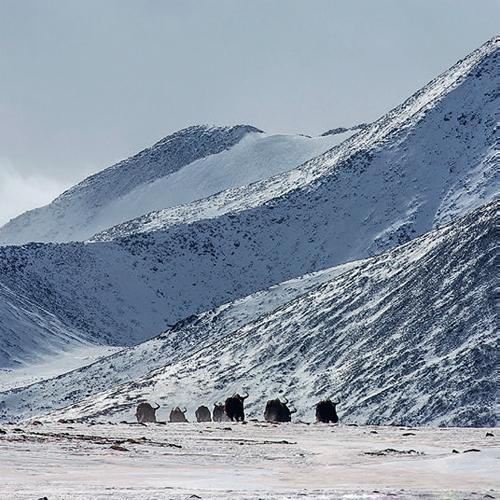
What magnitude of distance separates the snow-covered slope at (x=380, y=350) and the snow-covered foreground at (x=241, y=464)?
107 feet

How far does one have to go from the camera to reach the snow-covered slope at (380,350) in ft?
244

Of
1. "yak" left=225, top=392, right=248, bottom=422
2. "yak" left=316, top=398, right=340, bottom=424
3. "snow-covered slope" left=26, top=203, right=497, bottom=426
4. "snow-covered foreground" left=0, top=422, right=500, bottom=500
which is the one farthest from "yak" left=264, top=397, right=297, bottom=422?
"snow-covered foreground" left=0, top=422, right=500, bottom=500

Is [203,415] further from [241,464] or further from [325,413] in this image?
[241,464]

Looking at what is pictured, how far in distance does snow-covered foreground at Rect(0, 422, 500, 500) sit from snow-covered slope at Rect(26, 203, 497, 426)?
107 feet

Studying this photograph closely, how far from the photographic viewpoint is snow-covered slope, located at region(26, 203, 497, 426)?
74312 millimetres

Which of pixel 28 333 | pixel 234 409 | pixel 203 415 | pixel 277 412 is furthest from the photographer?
pixel 28 333

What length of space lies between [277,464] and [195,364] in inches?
3177

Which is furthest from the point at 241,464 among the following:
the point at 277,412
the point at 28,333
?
the point at 28,333

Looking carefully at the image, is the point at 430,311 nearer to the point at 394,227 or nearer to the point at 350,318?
the point at 350,318

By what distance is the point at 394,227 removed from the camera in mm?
199125

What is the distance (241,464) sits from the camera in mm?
27750

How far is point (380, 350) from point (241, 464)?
2369 inches

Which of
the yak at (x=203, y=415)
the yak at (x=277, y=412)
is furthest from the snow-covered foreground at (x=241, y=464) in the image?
the yak at (x=203, y=415)

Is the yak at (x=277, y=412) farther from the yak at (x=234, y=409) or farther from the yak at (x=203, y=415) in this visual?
the yak at (x=203, y=415)
